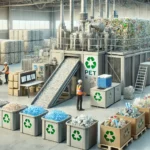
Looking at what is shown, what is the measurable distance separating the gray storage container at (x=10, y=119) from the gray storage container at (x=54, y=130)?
138 centimetres

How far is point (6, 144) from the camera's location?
8.53 meters

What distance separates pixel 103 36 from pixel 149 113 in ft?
23.2

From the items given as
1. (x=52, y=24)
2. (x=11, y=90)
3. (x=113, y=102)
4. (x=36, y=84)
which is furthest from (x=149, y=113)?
(x=52, y=24)

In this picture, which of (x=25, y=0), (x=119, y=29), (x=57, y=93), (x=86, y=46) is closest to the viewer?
(x=57, y=93)

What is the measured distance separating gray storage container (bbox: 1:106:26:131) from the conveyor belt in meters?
2.85

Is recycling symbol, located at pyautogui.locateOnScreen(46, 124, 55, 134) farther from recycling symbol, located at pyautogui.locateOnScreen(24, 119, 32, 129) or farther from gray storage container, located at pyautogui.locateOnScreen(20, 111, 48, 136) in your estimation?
recycling symbol, located at pyautogui.locateOnScreen(24, 119, 32, 129)

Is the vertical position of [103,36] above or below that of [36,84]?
above

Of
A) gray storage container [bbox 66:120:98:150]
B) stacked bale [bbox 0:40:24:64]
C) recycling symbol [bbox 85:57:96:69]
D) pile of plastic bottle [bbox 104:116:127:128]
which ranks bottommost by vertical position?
gray storage container [bbox 66:120:98:150]

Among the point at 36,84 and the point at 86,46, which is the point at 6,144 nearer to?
Result: the point at 36,84

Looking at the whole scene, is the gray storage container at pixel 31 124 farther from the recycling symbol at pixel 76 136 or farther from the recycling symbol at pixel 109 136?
the recycling symbol at pixel 109 136

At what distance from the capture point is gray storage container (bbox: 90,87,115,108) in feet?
40.6

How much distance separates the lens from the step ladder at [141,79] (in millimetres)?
15558

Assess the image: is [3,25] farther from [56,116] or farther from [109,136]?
[109,136]

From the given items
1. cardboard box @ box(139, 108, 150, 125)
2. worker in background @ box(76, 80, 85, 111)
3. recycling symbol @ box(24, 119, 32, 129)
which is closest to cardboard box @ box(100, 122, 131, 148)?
cardboard box @ box(139, 108, 150, 125)
